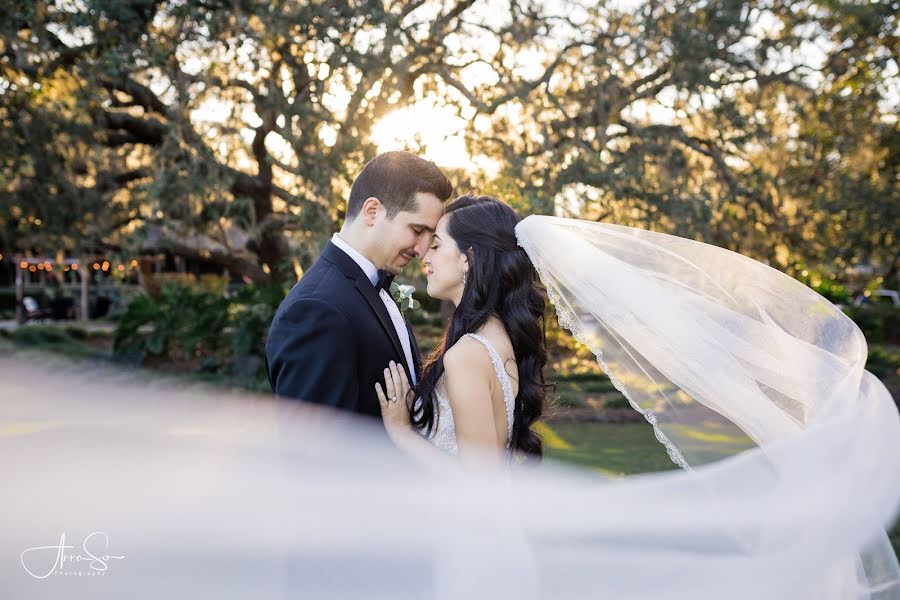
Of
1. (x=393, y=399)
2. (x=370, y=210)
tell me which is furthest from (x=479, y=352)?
(x=370, y=210)

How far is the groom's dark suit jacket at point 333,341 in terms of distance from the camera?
258 centimetres

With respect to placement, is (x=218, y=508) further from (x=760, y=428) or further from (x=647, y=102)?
(x=647, y=102)

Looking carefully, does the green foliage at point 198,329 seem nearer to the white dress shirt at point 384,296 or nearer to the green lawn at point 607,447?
the green lawn at point 607,447

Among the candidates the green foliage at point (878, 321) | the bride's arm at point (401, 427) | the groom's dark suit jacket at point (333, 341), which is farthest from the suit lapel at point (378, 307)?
the green foliage at point (878, 321)

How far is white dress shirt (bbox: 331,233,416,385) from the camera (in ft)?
9.76

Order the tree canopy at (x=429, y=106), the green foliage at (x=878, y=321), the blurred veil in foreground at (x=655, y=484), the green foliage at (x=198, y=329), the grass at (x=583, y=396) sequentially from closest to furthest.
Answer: the blurred veil in foreground at (x=655, y=484), the grass at (x=583, y=396), the tree canopy at (x=429, y=106), the green foliage at (x=198, y=329), the green foliage at (x=878, y=321)

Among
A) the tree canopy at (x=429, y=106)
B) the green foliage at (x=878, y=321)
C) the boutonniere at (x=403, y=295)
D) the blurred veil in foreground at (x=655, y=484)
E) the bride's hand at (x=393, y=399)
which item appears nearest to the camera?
the blurred veil in foreground at (x=655, y=484)

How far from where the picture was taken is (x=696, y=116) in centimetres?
1286

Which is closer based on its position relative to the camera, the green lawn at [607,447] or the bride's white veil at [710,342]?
the bride's white veil at [710,342]

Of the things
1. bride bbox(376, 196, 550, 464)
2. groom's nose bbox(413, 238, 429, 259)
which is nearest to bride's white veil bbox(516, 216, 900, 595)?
bride bbox(376, 196, 550, 464)

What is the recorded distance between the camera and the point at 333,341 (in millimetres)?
2627

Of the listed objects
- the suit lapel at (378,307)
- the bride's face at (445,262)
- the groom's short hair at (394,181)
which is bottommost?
the suit lapel at (378,307)

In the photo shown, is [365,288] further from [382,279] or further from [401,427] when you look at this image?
[401,427]

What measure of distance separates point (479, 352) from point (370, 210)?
0.69 metres
